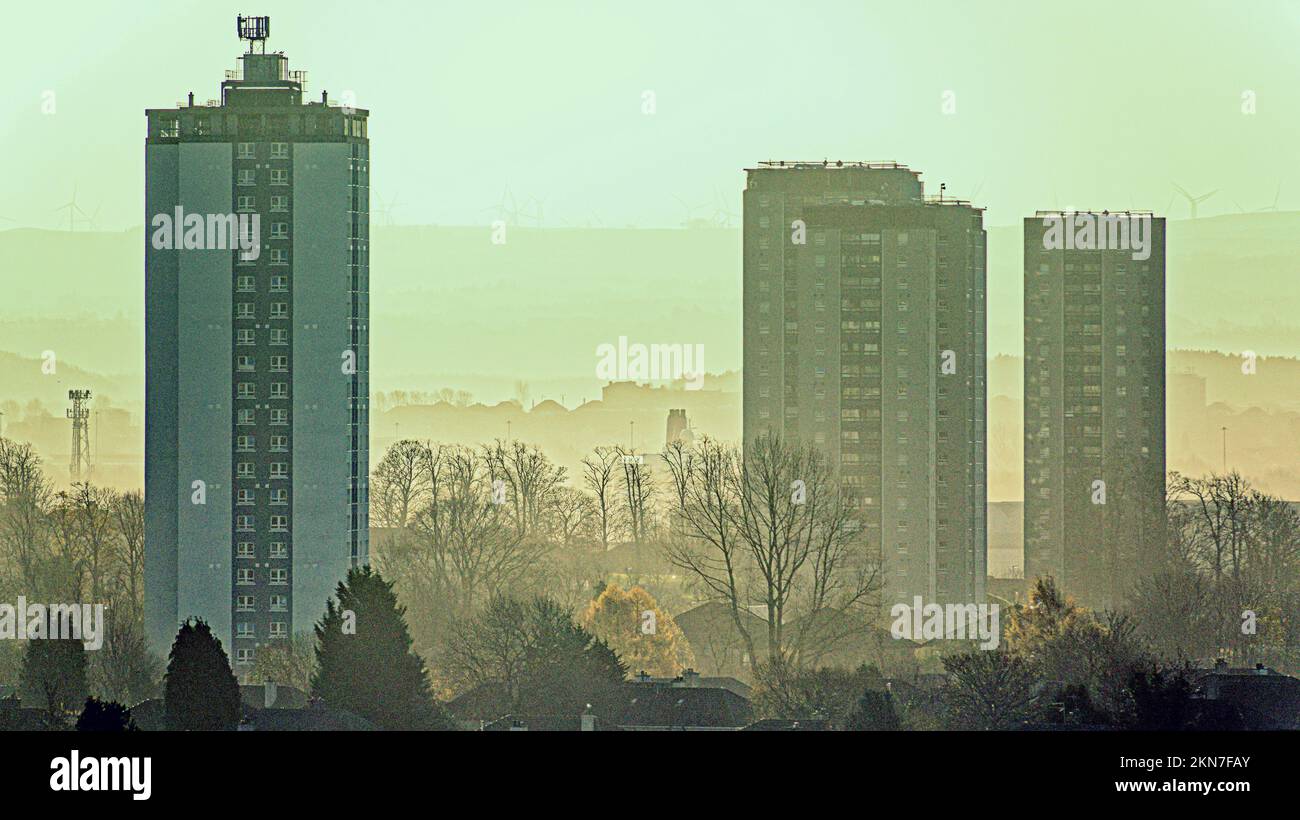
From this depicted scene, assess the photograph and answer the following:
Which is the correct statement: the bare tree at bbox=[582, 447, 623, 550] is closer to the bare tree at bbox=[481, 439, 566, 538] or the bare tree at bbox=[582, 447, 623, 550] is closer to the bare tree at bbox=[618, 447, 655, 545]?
the bare tree at bbox=[618, 447, 655, 545]

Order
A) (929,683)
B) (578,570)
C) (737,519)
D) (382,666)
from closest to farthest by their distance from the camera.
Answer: (382,666)
(929,683)
(737,519)
(578,570)

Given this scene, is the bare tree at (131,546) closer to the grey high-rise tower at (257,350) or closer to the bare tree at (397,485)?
the grey high-rise tower at (257,350)

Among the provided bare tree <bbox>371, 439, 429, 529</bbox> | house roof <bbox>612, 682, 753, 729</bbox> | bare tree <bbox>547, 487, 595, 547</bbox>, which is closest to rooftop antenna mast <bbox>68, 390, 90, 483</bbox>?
bare tree <bbox>371, 439, 429, 529</bbox>

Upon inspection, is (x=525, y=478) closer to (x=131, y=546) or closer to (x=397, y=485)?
(x=397, y=485)

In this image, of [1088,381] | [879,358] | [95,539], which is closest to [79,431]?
[95,539]

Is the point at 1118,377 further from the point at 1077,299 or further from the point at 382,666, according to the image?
the point at 382,666
